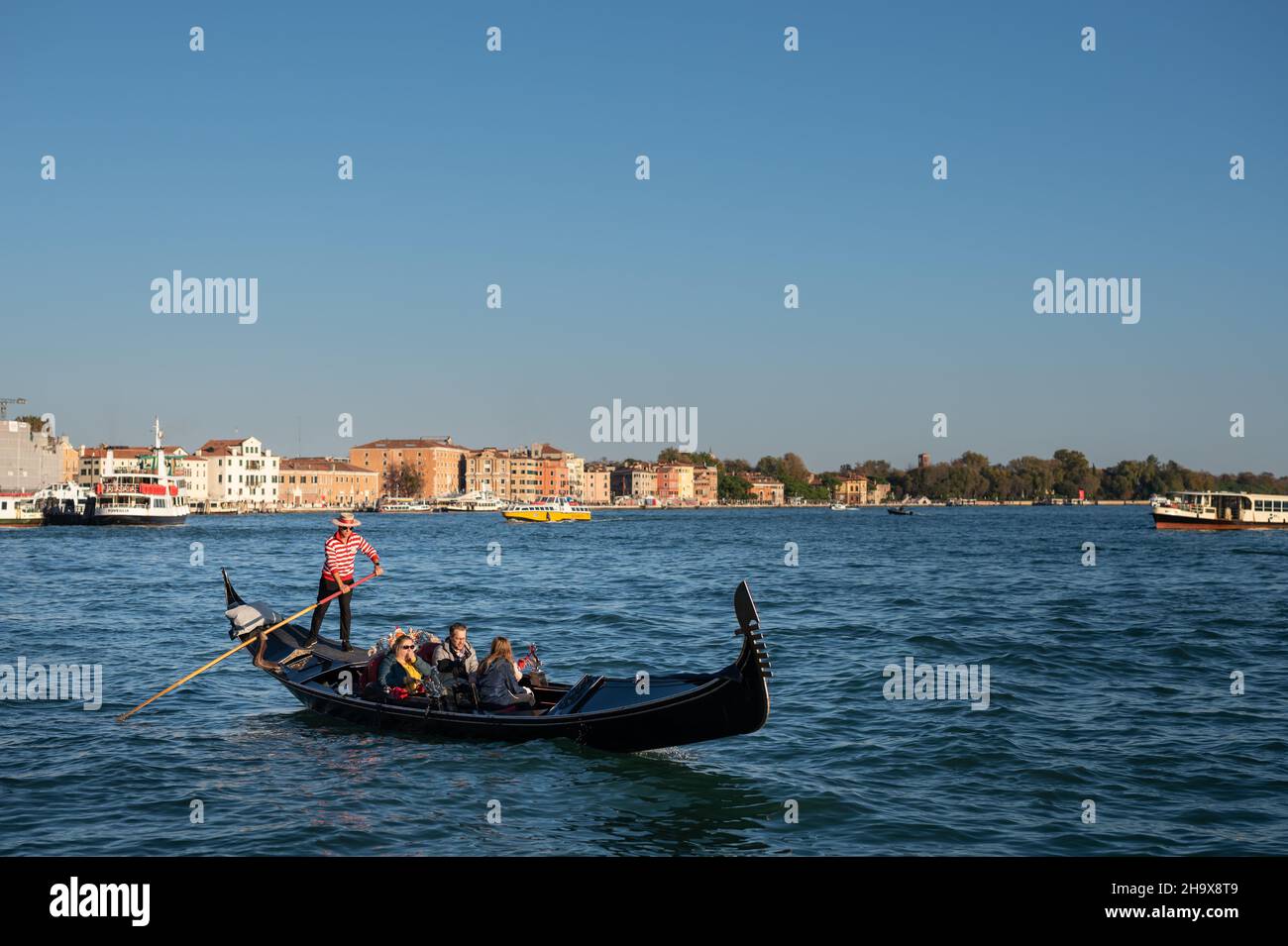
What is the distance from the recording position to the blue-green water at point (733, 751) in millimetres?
9008

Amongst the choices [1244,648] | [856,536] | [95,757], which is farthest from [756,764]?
[856,536]

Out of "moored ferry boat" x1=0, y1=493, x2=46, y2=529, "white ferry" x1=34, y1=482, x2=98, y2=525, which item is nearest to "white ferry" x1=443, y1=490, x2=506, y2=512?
"white ferry" x1=34, y1=482, x2=98, y2=525

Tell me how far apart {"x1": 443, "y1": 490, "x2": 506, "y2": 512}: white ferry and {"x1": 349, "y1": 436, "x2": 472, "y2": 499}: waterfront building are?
11648mm

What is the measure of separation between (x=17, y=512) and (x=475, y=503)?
81.8 m

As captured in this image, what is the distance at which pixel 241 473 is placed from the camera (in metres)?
148

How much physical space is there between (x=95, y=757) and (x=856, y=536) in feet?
243

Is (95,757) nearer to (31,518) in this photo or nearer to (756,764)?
(756,764)

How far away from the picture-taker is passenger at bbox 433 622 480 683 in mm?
12234

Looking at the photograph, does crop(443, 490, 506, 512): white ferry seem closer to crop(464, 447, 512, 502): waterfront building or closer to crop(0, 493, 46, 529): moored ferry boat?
crop(464, 447, 512, 502): waterfront building

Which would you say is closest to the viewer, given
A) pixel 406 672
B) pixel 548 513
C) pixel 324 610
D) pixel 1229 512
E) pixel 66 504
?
pixel 406 672

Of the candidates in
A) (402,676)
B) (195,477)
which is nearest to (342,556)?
(402,676)

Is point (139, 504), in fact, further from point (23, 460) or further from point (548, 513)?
point (548, 513)
